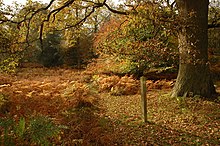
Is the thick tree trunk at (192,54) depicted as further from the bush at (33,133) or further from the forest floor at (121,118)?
the bush at (33,133)

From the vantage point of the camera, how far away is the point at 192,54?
305 inches

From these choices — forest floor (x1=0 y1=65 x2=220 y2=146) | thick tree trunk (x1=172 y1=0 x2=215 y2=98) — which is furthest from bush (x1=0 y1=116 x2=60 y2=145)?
thick tree trunk (x1=172 y1=0 x2=215 y2=98)

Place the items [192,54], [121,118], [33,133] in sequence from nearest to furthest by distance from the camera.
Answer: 1. [33,133]
2. [121,118]
3. [192,54]

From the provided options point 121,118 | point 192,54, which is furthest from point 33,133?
point 192,54

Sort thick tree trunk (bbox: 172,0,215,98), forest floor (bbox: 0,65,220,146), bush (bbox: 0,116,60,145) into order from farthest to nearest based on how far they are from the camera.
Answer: thick tree trunk (bbox: 172,0,215,98), forest floor (bbox: 0,65,220,146), bush (bbox: 0,116,60,145)

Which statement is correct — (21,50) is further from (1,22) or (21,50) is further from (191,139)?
(191,139)

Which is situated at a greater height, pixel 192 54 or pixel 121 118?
pixel 192 54

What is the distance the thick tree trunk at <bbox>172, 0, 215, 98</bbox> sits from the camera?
7891 mm

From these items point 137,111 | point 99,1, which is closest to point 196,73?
point 137,111

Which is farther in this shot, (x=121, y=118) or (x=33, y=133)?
(x=121, y=118)

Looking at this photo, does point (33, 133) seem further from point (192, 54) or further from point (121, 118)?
point (192, 54)

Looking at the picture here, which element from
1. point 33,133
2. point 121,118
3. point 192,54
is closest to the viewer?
point 33,133

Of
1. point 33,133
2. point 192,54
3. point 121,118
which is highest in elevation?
point 192,54

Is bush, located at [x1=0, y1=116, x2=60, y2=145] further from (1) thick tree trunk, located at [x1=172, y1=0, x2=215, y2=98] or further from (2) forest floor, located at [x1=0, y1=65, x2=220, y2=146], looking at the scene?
(1) thick tree trunk, located at [x1=172, y1=0, x2=215, y2=98]
